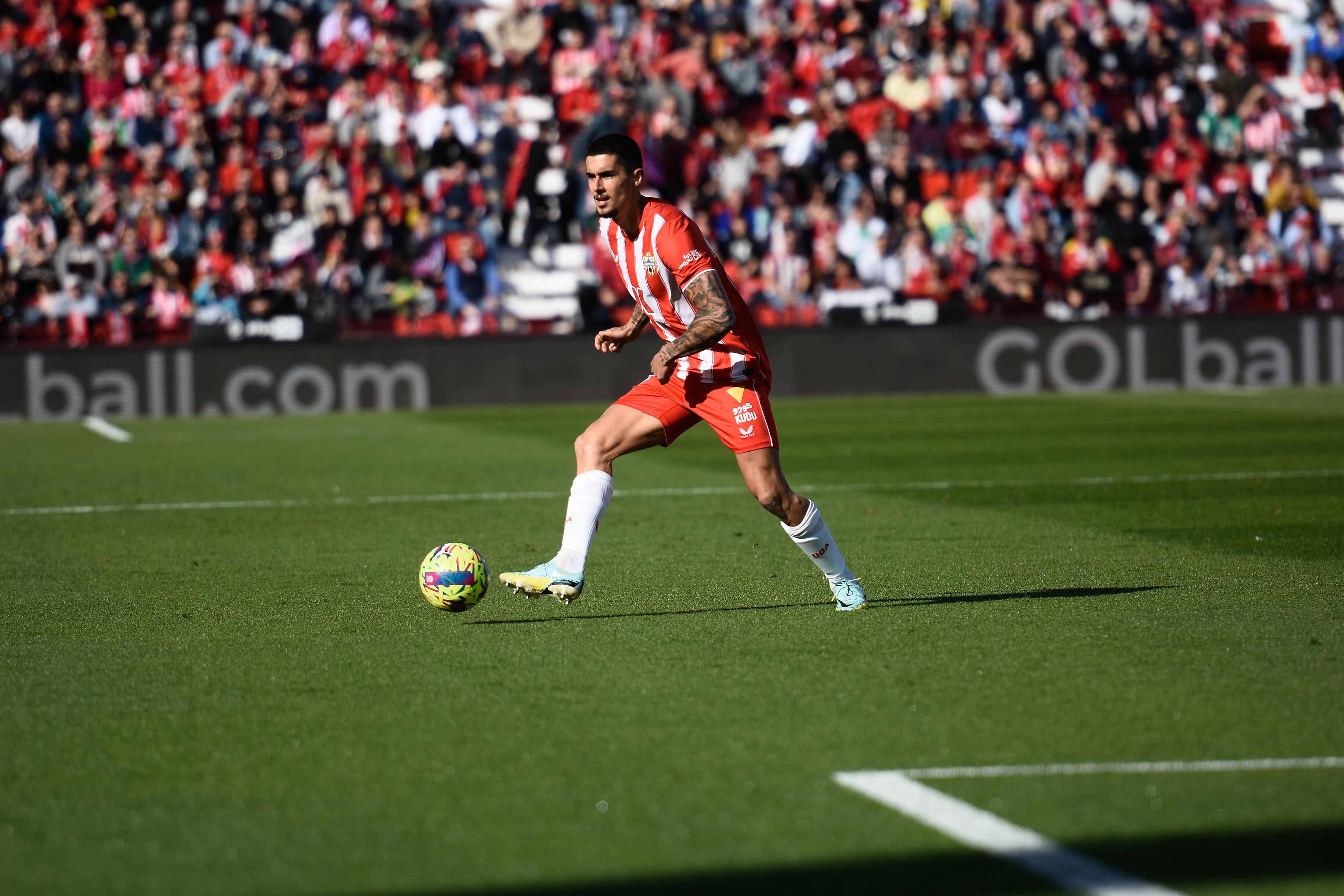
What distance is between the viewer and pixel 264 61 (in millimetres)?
23953

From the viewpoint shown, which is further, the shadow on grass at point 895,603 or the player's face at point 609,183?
the shadow on grass at point 895,603

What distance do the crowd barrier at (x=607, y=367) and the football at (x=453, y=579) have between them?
45.5 ft

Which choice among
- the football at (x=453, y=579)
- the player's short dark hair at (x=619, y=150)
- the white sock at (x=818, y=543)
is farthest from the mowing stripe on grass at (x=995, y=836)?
the player's short dark hair at (x=619, y=150)

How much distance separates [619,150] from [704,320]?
0.75 meters

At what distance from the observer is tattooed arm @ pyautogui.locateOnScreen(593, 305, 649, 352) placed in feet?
23.4

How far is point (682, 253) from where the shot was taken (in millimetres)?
6590

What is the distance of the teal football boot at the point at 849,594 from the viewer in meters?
7.10

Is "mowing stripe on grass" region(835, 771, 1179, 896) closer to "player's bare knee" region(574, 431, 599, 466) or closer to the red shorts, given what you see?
the red shorts

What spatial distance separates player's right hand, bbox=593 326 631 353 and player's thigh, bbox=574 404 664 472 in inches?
11.8

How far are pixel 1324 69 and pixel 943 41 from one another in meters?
6.49

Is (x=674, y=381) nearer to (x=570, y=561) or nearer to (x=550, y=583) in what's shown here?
(x=570, y=561)

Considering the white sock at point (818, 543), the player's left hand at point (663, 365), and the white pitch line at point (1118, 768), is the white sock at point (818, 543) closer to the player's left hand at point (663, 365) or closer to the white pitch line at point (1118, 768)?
the player's left hand at point (663, 365)

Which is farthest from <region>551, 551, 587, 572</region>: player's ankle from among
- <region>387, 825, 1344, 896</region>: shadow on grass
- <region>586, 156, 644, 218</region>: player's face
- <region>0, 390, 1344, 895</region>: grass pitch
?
<region>387, 825, 1344, 896</region>: shadow on grass

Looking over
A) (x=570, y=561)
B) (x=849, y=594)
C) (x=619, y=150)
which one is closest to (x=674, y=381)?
(x=570, y=561)
